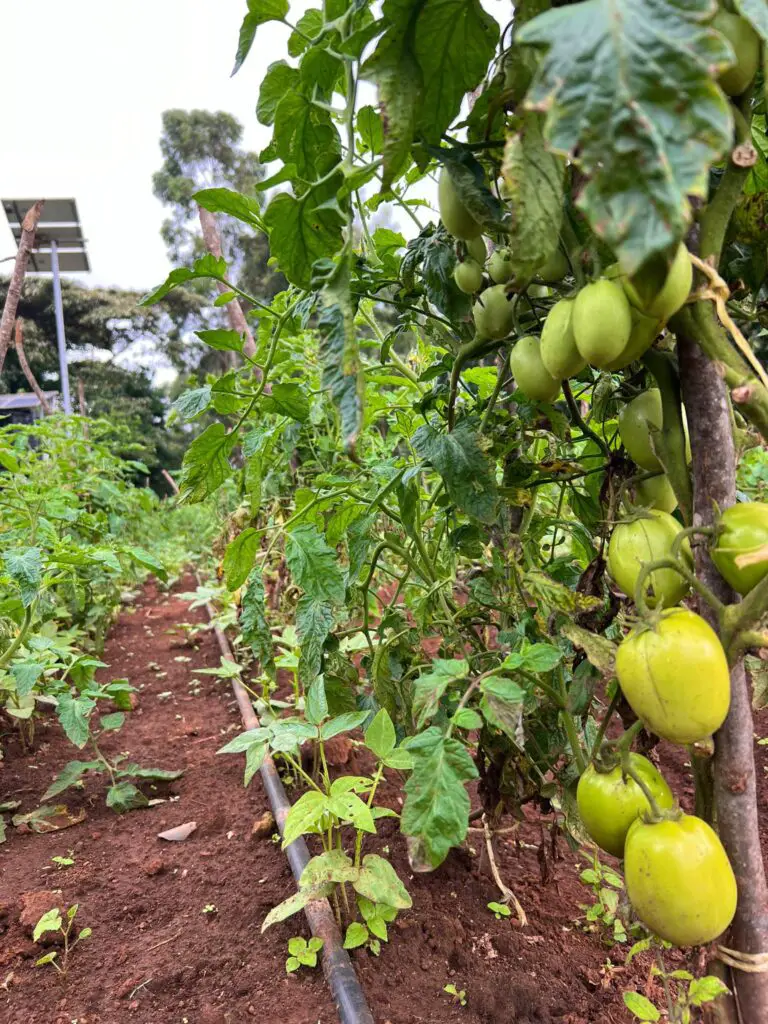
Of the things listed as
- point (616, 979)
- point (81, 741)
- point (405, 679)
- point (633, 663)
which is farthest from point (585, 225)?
point (81, 741)

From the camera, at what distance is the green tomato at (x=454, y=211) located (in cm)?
66

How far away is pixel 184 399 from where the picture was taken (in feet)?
4.11

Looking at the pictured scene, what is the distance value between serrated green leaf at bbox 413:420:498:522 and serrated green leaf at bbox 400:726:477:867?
304 mm

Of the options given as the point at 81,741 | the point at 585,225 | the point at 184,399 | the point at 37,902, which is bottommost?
the point at 37,902

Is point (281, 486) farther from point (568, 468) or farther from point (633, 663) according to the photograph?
point (633, 663)

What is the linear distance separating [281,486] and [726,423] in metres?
2.61

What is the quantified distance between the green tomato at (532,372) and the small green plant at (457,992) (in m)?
1.11

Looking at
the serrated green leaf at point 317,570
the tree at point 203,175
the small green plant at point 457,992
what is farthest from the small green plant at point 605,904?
the tree at point 203,175

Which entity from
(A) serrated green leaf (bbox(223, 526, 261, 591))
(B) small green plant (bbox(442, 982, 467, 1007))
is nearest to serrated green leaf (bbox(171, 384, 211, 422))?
(A) serrated green leaf (bbox(223, 526, 261, 591))

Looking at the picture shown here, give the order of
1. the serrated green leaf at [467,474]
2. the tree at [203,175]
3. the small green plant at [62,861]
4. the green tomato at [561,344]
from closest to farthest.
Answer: the green tomato at [561,344] < the serrated green leaf at [467,474] < the small green plant at [62,861] < the tree at [203,175]

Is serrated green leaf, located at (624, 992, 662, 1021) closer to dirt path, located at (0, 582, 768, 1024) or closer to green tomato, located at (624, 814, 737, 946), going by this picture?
dirt path, located at (0, 582, 768, 1024)

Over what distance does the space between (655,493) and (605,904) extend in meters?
0.96

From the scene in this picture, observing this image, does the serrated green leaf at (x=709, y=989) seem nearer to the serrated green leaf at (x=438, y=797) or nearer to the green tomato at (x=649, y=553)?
the serrated green leaf at (x=438, y=797)

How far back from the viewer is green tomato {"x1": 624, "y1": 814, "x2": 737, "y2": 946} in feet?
1.90
